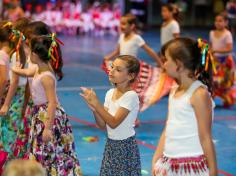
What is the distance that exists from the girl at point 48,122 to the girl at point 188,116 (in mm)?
1426

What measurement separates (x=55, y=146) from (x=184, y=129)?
5.64ft

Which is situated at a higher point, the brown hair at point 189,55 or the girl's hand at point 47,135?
the brown hair at point 189,55

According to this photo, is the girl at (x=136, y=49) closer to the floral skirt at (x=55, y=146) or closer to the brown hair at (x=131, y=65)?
the floral skirt at (x=55, y=146)

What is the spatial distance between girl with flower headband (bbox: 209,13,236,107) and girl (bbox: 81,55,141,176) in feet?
16.5

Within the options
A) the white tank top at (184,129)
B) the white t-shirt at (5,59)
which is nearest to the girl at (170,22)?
the white t-shirt at (5,59)

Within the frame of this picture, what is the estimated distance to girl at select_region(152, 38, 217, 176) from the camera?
381 centimetres

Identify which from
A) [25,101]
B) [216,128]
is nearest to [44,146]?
[25,101]

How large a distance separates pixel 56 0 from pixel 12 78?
17228 millimetres

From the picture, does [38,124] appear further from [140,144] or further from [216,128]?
[216,128]

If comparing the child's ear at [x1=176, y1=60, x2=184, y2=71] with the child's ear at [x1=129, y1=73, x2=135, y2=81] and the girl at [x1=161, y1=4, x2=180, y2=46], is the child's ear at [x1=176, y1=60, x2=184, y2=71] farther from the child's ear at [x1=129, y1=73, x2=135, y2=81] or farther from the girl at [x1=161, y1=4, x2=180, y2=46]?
the girl at [x1=161, y1=4, x2=180, y2=46]

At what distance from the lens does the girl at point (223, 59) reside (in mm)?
9672

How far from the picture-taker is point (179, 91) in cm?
397

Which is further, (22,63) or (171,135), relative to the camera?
(22,63)

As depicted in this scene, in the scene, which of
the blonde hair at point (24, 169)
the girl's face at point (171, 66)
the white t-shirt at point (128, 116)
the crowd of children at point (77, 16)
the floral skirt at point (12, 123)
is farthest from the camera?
the crowd of children at point (77, 16)
